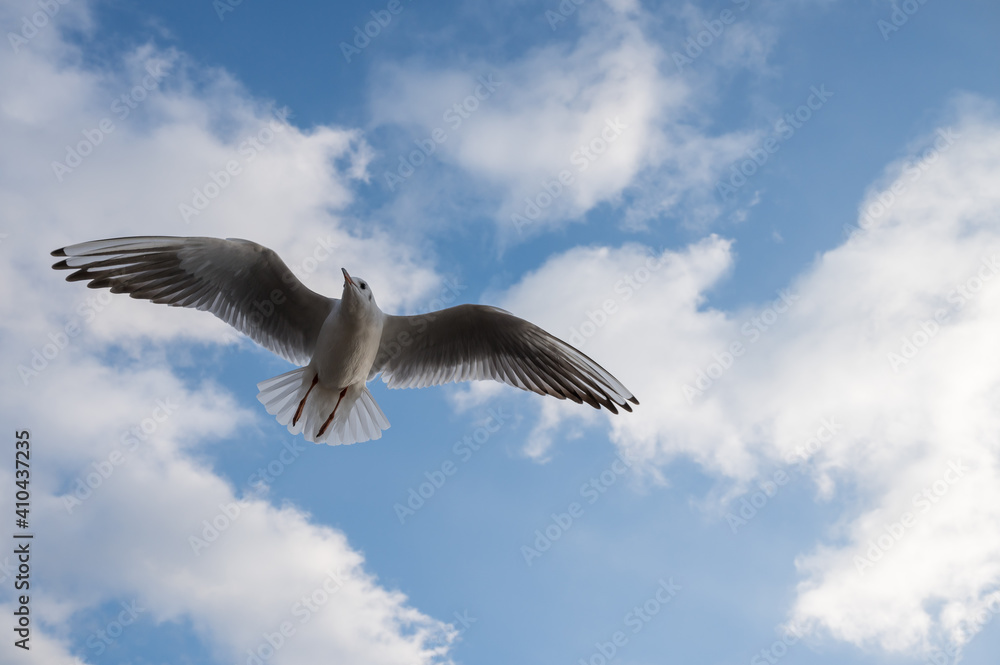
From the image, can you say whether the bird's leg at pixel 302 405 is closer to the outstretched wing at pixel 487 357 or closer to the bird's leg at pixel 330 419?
the bird's leg at pixel 330 419

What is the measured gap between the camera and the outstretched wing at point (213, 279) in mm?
3990

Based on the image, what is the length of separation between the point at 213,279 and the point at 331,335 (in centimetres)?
88

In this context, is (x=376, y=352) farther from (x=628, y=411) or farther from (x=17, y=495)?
(x=17, y=495)

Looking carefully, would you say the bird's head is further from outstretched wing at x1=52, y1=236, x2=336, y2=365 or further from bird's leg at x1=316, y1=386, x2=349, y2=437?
bird's leg at x1=316, y1=386, x2=349, y2=437

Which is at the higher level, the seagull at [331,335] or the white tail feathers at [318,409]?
the seagull at [331,335]

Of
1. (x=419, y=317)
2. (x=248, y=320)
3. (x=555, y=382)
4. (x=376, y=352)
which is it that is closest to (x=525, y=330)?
(x=555, y=382)

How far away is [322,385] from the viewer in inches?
165

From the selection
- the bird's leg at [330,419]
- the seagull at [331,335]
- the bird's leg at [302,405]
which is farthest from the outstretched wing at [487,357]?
the bird's leg at [302,405]

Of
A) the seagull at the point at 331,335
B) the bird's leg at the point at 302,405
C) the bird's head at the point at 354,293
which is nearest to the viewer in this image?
the bird's head at the point at 354,293

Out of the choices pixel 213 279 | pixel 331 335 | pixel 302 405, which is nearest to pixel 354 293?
pixel 331 335

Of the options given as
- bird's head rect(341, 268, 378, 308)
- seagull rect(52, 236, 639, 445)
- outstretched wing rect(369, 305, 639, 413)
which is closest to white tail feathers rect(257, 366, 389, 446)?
seagull rect(52, 236, 639, 445)

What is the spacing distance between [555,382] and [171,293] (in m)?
2.41

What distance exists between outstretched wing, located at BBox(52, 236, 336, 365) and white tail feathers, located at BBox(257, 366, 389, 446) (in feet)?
0.97

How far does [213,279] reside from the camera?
4160 millimetres
